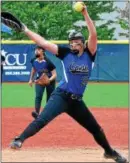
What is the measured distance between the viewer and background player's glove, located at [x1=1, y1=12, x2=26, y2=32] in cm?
755

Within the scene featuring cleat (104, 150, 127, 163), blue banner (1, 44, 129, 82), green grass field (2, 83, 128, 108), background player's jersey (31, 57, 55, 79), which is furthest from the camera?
blue banner (1, 44, 129, 82)

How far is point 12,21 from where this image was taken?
7.61 meters

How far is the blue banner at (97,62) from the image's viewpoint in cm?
3100

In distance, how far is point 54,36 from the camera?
38.7 m

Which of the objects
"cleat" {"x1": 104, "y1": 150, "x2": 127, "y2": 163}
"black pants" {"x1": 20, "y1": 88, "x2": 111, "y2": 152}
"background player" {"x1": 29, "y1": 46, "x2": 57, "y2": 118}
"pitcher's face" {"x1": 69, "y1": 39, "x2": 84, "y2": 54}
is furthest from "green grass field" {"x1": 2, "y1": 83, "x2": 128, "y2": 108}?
"pitcher's face" {"x1": 69, "y1": 39, "x2": 84, "y2": 54}

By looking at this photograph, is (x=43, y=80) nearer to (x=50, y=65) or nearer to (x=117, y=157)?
(x=50, y=65)

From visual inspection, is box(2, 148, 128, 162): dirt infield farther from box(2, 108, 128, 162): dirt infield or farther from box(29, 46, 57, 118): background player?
box(29, 46, 57, 118): background player

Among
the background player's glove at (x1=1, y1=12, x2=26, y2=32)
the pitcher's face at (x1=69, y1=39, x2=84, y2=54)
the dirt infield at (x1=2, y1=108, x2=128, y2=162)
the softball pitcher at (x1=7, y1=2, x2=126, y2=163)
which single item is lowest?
the dirt infield at (x1=2, y1=108, x2=128, y2=162)

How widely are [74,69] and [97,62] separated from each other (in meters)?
23.2

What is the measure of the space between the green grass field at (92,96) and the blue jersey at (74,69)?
11577mm

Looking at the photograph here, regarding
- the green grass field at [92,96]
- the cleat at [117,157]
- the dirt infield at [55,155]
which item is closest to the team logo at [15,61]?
the green grass field at [92,96]

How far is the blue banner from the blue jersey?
22799 millimetres

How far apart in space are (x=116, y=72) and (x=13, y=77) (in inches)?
222

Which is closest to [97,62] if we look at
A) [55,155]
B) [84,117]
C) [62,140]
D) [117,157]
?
[62,140]
